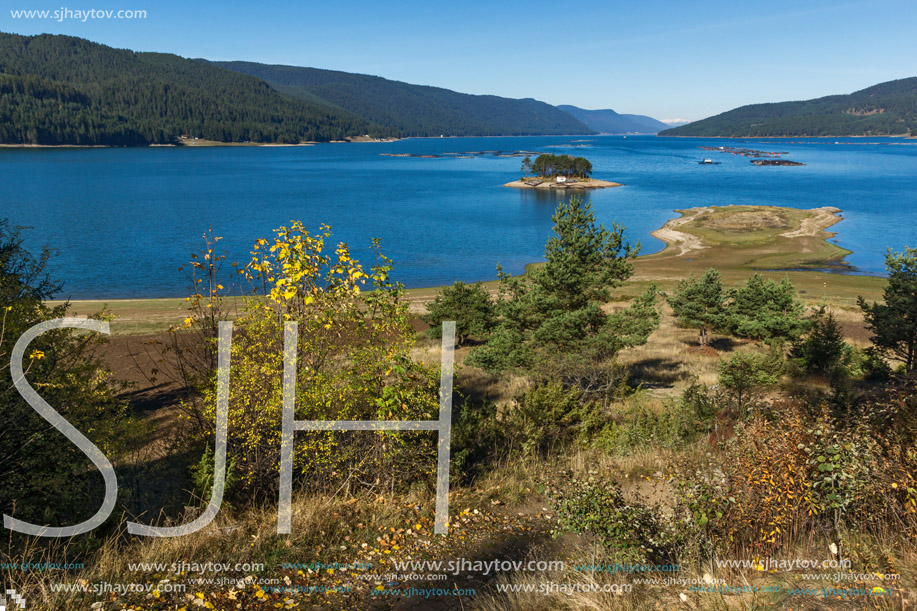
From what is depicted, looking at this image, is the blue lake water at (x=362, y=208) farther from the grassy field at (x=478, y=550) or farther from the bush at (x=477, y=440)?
the grassy field at (x=478, y=550)

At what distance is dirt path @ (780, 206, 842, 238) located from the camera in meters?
68.2

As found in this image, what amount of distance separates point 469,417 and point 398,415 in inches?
139

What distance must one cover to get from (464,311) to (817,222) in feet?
238

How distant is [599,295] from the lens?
16812 mm

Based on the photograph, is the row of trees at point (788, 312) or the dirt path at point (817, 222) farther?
the dirt path at point (817, 222)

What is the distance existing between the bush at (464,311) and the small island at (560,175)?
96.6 meters

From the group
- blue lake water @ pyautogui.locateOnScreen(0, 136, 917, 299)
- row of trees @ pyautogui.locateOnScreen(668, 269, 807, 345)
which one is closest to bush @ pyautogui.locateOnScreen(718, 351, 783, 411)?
row of trees @ pyautogui.locateOnScreen(668, 269, 807, 345)

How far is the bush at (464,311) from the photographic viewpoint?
Answer: 24688mm

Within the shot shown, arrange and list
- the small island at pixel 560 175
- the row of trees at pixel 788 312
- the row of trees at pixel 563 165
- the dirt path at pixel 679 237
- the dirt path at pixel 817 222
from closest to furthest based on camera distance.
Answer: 1. the row of trees at pixel 788 312
2. the dirt path at pixel 679 237
3. the dirt path at pixel 817 222
4. the small island at pixel 560 175
5. the row of trees at pixel 563 165

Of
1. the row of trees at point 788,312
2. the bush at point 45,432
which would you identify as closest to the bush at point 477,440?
the bush at point 45,432

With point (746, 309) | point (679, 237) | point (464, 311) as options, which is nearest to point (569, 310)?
point (464, 311)

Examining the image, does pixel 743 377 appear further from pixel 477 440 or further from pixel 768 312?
pixel 768 312

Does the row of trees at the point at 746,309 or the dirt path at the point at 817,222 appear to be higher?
the dirt path at the point at 817,222

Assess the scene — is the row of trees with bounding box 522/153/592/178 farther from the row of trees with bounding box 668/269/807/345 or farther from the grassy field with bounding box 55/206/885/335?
the row of trees with bounding box 668/269/807/345
